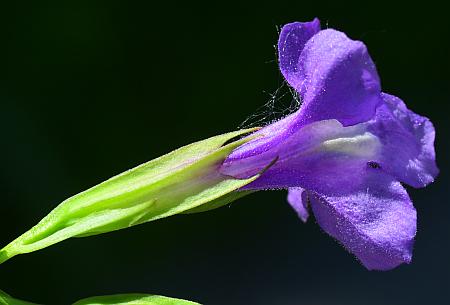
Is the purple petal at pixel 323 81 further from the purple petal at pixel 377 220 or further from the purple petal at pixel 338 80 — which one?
the purple petal at pixel 377 220

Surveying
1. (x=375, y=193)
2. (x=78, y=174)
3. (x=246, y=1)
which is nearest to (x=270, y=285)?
(x=78, y=174)

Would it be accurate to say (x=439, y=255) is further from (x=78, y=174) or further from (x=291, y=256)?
(x=78, y=174)

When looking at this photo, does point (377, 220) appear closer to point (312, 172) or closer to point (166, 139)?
point (312, 172)

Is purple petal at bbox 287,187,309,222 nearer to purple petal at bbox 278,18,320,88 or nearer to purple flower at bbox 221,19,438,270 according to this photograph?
purple flower at bbox 221,19,438,270

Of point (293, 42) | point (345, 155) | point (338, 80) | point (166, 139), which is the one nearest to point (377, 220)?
point (345, 155)

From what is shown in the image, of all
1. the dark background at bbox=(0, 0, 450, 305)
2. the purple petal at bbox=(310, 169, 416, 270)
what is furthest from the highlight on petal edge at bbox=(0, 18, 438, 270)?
the dark background at bbox=(0, 0, 450, 305)
